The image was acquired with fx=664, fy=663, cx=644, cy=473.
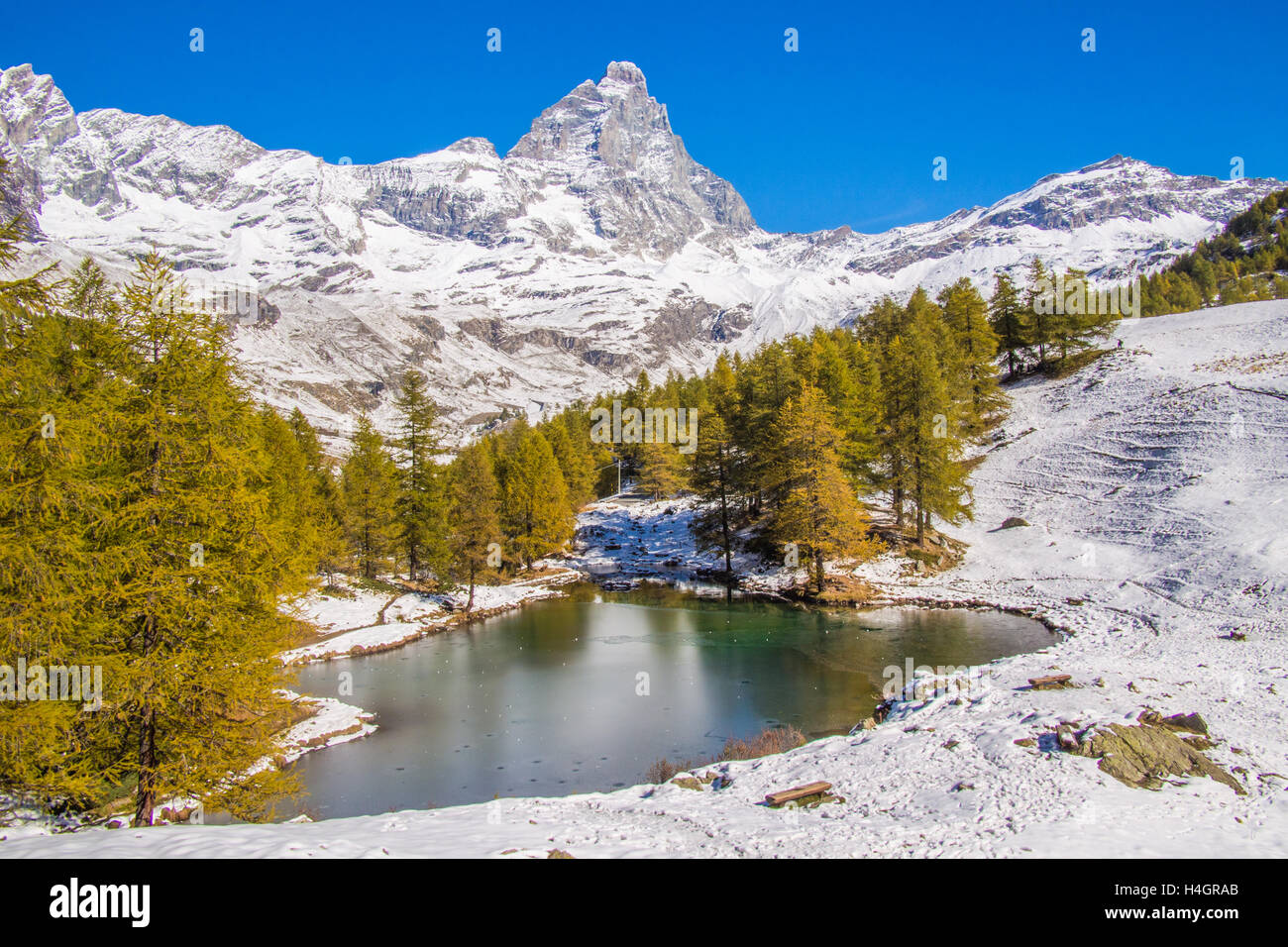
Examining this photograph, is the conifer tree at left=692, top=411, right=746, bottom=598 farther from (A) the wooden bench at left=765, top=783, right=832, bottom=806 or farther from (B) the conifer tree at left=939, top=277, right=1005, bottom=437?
(A) the wooden bench at left=765, top=783, right=832, bottom=806

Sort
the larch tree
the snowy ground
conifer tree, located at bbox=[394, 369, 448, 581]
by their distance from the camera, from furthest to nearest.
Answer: conifer tree, located at bbox=[394, 369, 448, 581] < the larch tree < the snowy ground

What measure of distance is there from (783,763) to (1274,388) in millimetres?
43546

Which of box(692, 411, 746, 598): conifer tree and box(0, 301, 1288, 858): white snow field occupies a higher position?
box(692, 411, 746, 598): conifer tree

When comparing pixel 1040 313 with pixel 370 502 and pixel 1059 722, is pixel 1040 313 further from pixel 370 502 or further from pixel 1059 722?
pixel 370 502

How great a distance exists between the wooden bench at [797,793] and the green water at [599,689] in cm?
535

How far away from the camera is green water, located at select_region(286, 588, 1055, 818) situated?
723 inches

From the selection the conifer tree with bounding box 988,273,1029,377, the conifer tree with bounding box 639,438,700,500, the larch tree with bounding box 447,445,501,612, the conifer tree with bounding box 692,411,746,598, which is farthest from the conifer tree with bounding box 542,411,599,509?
the conifer tree with bounding box 988,273,1029,377

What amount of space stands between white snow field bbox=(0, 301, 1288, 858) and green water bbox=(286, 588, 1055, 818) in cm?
353

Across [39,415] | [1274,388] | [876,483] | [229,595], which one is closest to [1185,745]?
[229,595]

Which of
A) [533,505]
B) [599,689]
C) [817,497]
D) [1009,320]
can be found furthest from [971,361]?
[599,689]

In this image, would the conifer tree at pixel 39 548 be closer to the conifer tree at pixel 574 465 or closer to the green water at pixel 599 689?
the green water at pixel 599 689

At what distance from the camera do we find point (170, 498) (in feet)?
40.0

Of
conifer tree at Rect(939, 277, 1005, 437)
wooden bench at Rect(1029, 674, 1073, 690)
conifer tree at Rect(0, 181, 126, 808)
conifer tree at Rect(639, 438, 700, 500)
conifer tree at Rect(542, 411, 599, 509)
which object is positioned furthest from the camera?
conifer tree at Rect(639, 438, 700, 500)

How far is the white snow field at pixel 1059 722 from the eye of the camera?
32.5ft
